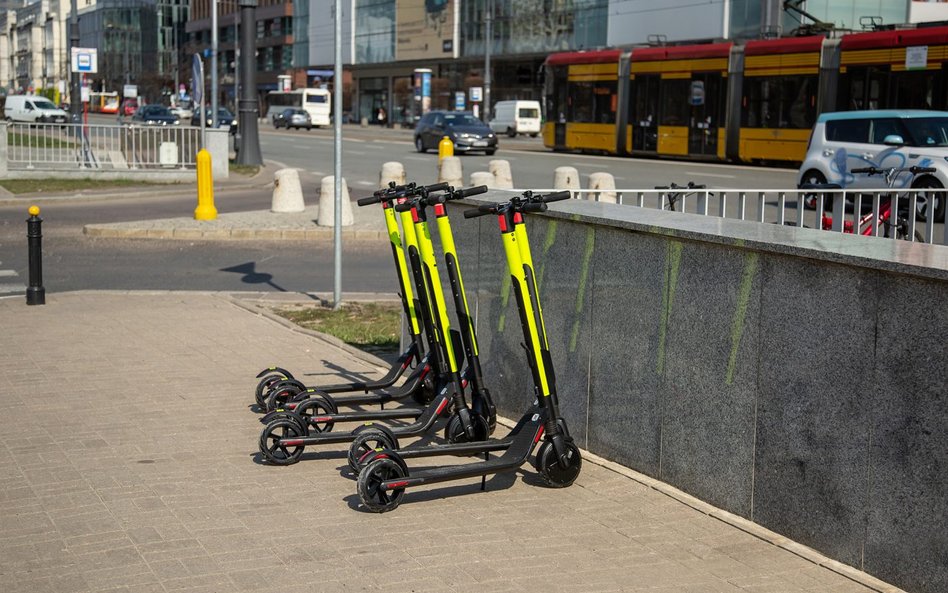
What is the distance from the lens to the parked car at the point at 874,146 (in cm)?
2044

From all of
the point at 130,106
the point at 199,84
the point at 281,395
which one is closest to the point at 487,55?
the point at 199,84

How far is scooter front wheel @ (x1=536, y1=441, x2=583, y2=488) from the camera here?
6.07 m

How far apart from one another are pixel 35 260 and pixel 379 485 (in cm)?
732

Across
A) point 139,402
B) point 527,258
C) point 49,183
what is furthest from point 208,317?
point 49,183

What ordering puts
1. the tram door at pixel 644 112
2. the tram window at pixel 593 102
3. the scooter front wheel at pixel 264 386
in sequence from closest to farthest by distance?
the scooter front wheel at pixel 264 386 → the tram door at pixel 644 112 → the tram window at pixel 593 102

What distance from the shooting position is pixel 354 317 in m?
11.9

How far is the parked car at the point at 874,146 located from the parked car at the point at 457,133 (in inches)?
838

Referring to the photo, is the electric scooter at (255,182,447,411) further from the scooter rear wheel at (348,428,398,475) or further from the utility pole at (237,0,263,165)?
the utility pole at (237,0,263,165)

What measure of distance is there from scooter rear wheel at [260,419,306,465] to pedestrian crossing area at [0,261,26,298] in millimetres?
7492

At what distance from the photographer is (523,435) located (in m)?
6.08

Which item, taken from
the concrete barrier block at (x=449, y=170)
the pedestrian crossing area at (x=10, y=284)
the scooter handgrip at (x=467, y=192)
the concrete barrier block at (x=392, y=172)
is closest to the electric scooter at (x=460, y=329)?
the scooter handgrip at (x=467, y=192)

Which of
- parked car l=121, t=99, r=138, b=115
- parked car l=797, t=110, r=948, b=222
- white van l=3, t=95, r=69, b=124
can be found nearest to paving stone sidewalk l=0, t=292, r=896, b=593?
parked car l=797, t=110, r=948, b=222

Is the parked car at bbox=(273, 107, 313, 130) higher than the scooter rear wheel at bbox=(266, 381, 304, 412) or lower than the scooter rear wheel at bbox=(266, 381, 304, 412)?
higher

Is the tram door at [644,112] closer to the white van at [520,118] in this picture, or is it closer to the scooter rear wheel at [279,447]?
the scooter rear wheel at [279,447]
